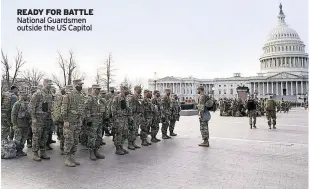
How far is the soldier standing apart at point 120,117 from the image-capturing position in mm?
8281

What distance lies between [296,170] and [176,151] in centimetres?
338

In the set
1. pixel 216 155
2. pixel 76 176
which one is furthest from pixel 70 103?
pixel 216 155

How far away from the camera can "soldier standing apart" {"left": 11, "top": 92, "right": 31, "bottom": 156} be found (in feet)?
26.4

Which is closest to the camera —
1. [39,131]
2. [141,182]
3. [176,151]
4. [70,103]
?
[141,182]

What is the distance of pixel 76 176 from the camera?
19.5 feet

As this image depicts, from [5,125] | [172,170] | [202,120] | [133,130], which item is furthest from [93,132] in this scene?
[202,120]

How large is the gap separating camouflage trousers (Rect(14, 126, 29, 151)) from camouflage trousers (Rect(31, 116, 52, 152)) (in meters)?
0.64

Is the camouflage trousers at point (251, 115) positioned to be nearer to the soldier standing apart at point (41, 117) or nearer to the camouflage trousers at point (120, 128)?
the camouflage trousers at point (120, 128)

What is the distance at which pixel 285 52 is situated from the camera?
104 m

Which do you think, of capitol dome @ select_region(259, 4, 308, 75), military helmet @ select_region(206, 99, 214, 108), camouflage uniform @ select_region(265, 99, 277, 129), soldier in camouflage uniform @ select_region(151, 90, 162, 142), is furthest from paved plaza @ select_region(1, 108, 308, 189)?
capitol dome @ select_region(259, 4, 308, 75)

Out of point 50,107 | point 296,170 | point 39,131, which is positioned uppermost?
point 50,107

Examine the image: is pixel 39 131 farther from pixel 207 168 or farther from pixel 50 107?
pixel 207 168

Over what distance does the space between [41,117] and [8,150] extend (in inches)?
48.3

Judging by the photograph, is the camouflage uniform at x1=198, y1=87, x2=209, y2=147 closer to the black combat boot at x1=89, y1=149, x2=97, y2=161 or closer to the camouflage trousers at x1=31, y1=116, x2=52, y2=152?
the black combat boot at x1=89, y1=149, x2=97, y2=161
